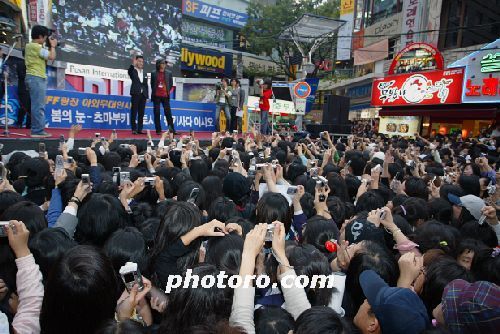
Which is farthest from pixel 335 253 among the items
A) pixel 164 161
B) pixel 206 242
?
pixel 164 161

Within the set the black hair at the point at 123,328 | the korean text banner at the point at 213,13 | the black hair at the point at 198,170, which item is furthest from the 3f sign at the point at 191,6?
the black hair at the point at 123,328

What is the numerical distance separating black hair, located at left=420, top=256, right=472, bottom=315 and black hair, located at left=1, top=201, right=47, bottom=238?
2422mm

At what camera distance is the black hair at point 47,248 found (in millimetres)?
1992

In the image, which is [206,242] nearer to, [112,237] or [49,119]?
[112,237]

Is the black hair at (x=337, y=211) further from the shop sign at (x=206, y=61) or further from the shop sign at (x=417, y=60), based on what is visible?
the shop sign at (x=206, y=61)

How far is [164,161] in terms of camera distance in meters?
5.13

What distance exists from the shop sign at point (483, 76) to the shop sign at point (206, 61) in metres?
16.9

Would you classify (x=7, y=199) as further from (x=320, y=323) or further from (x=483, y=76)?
Result: (x=483, y=76)

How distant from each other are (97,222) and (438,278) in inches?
84.1

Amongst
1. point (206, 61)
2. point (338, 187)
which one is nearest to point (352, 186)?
point (338, 187)

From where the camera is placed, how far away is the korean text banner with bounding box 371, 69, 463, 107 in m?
14.9

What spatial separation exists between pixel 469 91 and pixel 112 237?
51.3 feet

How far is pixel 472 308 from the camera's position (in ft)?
4.47

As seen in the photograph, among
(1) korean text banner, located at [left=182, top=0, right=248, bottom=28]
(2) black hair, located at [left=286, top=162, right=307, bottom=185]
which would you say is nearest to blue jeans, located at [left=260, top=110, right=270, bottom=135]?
(2) black hair, located at [left=286, top=162, right=307, bottom=185]
